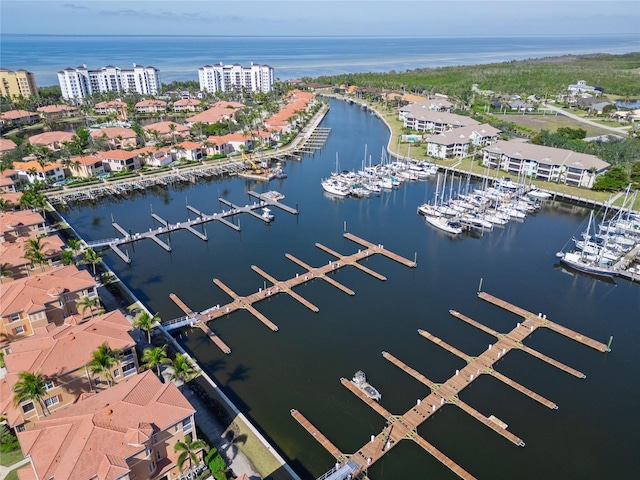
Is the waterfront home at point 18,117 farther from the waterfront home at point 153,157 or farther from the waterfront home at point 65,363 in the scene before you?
the waterfront home at point 65,363

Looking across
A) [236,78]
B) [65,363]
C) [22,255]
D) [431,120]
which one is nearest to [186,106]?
[236,78]

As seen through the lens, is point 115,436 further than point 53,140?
No

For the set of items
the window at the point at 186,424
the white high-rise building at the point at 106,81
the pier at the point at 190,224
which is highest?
the white high-rise building at the point at 106,81

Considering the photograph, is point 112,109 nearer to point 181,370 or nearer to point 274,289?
point 274,289

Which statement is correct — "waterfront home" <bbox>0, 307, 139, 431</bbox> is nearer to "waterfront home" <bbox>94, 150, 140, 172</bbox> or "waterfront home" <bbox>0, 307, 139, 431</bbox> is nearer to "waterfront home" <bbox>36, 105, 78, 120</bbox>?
"waterfront home" <bbox>94, 150, 140, 172</bbox>

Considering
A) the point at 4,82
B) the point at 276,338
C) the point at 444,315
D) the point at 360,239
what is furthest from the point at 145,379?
the point at 4,82

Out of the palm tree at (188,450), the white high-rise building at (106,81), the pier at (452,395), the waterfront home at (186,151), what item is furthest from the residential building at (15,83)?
the pier at (452,395)
